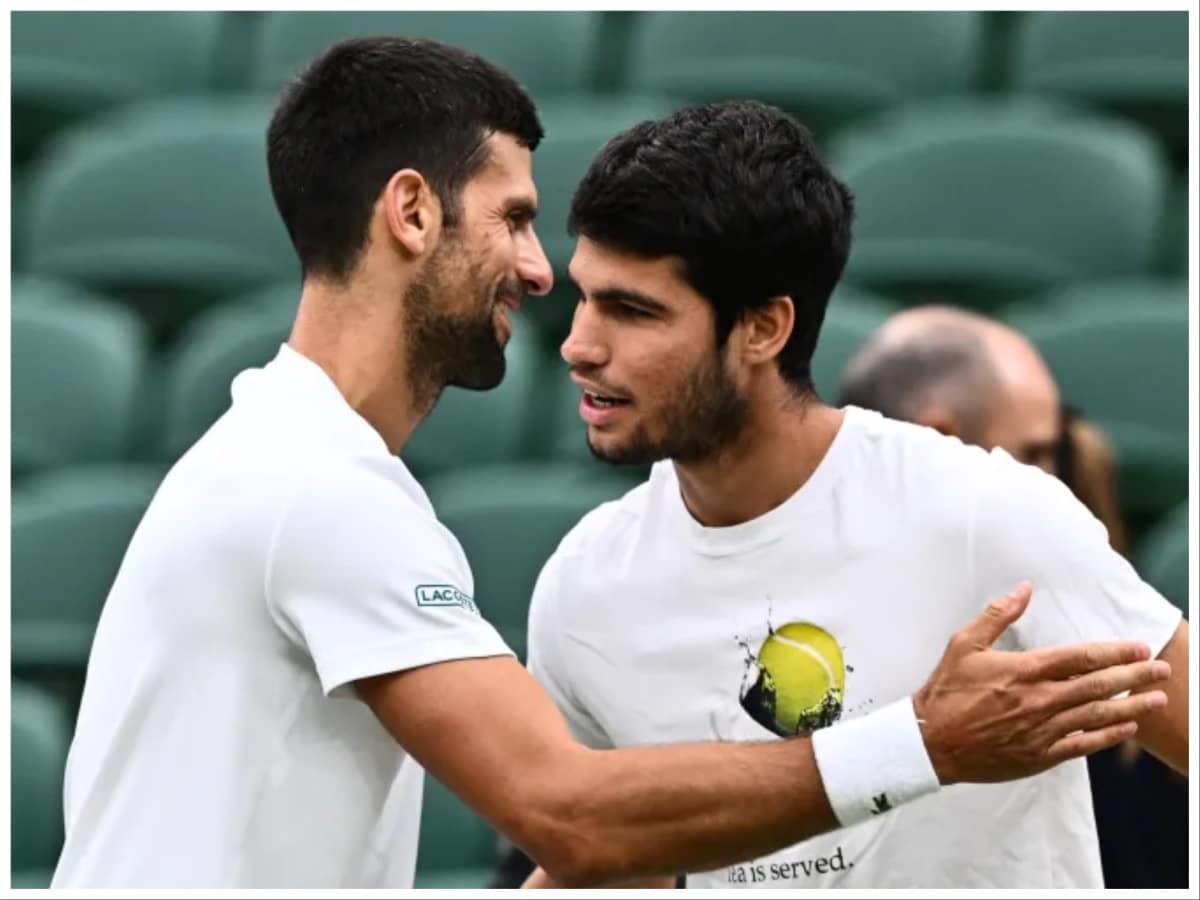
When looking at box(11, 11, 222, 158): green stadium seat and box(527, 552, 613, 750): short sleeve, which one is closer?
box(527, 552, 613, 750): short sleeve

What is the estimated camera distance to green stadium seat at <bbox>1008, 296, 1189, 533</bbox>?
432cm

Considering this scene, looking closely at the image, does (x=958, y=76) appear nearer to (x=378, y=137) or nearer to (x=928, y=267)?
(x=928, y=267)

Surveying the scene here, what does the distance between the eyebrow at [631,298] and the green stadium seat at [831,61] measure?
2919mm

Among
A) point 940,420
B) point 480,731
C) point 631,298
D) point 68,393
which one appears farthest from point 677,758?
point 68,393

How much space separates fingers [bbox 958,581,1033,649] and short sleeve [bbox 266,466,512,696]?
461 mm

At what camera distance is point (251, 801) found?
2.20m

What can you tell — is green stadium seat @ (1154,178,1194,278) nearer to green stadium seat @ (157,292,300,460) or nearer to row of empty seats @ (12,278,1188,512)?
row of empty seats @ (12,278,1188,512)

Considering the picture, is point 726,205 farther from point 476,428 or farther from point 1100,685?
point 476,428

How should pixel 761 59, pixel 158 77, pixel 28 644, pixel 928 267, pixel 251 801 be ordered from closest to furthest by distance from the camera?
pixel 251 801
pixel 28 644
pixel 928 267
pixel 761 59
pixel 158 77

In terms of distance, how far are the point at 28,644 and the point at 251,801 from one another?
2.04 metres

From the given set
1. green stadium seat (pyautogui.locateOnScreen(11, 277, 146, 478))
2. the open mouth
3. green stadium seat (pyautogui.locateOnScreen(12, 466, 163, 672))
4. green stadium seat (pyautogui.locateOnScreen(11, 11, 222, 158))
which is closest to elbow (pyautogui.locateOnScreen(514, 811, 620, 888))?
the open mouth

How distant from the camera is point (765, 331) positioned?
8.27 feet

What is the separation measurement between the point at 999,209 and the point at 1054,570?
104 inches

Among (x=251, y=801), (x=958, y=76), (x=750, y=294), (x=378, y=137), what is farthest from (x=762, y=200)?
(x=958, y=76)
